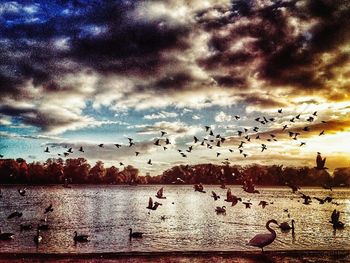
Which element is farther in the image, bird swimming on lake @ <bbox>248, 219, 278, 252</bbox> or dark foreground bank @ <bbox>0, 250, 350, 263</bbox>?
bird swimming on lake @ <bbox>248, 219, 278, 252</bbox>

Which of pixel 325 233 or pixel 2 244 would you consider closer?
pixel 2 244

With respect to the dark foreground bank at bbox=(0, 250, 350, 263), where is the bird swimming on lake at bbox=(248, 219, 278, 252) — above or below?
above

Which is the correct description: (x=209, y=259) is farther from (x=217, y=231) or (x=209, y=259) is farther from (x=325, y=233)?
(x=325, y=233)

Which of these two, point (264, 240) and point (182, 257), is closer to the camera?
point (182, 257)

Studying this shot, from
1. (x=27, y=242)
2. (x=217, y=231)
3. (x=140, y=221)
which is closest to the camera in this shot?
(x=27, y=242)

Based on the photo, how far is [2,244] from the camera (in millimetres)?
31656

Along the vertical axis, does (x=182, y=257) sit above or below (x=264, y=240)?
below

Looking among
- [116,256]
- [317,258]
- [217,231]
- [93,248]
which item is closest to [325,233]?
[217,231]

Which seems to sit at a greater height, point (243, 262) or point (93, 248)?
point (243, 262)

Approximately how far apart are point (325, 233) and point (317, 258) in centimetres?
2712

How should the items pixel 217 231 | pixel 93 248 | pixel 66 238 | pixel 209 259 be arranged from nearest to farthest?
pixel 209 259, pixel 93 248, pixel 66 238, pixel 217 231

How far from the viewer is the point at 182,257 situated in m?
19.6

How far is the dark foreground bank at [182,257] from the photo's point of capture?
18.6m

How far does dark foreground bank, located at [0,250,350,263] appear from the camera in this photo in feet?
60.9
